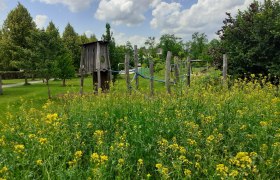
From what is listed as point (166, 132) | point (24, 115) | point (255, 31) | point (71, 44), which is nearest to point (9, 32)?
point (71, 44)

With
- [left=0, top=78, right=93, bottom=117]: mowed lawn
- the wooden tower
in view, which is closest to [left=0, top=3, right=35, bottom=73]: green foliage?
[left=0, top=78, right=93, bottom=117]: mowed lawn

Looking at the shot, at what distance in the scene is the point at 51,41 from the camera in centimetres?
1953

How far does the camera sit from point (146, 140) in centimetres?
481

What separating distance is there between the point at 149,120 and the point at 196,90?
2256 millimetres

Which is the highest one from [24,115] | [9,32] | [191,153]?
[9,32]

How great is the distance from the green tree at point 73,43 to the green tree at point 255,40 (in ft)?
105

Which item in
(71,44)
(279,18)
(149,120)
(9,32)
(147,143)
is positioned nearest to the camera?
(147,143)

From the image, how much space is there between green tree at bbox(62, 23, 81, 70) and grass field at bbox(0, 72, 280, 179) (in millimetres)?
39138

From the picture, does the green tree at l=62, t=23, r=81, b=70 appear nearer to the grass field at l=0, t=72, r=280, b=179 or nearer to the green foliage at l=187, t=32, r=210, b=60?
the green foliage at l=187, t=32, r=210, b=60

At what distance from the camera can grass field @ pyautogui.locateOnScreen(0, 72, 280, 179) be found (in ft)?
11.7

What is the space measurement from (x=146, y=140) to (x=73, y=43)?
146ft

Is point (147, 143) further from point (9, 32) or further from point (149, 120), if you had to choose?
point (9, 32)

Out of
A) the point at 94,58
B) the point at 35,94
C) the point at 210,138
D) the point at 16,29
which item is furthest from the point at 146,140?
the point at 16,29

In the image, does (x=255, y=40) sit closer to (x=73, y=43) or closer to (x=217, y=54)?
(x=217, y=54)
